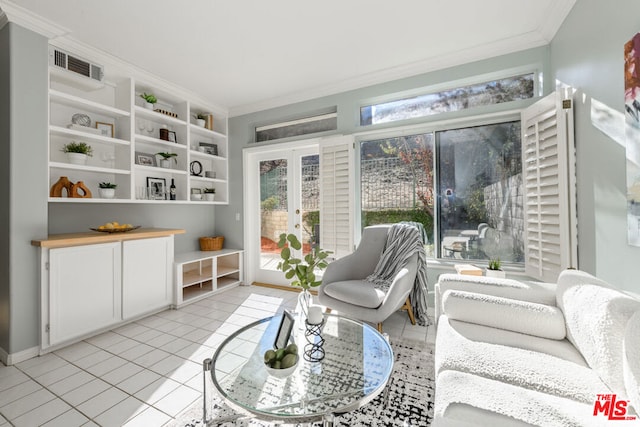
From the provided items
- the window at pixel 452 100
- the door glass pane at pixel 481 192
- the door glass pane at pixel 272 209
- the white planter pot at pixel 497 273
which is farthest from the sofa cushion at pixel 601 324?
the door glass pane at pixel 272 209

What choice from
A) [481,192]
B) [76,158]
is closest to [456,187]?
[481,192]

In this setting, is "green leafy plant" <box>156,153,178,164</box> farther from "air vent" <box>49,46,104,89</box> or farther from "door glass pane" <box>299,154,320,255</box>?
"door glass pane" <box>299,154,320,255</box>

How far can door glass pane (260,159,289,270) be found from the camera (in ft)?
13.5

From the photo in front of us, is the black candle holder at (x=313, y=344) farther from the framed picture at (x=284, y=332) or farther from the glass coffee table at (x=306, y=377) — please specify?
the framed picture at (x=284, y=332)

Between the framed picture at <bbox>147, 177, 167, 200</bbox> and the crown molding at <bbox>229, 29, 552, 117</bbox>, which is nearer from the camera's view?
the crown molding at <bbox>229, 29, 552, 117</bbox>

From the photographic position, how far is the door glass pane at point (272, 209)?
412cm

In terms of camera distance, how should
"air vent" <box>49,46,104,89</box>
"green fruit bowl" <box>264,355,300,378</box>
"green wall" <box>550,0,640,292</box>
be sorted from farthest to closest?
"air vent" <box>49,46,104,89</box> → "green wall" <box>550,0,640,292</box> → "green fruit bowl" <box>264,355,300,378</box>

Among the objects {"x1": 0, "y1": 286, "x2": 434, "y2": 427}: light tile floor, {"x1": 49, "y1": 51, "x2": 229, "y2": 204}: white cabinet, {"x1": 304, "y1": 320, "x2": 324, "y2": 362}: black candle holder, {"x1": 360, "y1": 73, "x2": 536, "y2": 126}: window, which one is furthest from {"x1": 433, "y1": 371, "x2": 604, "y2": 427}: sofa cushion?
{"x1": 49, "y1": 51, "x2": 229, "y2": 204}: white cabinet

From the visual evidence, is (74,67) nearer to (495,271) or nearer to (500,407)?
(500,407)

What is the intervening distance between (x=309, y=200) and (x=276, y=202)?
1.86 feet

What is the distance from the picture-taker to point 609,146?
1669mm

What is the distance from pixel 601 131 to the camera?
1.75 m

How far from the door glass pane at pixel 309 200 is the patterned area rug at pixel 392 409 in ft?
7.24

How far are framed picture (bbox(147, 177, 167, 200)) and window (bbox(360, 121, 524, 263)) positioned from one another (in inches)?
102
